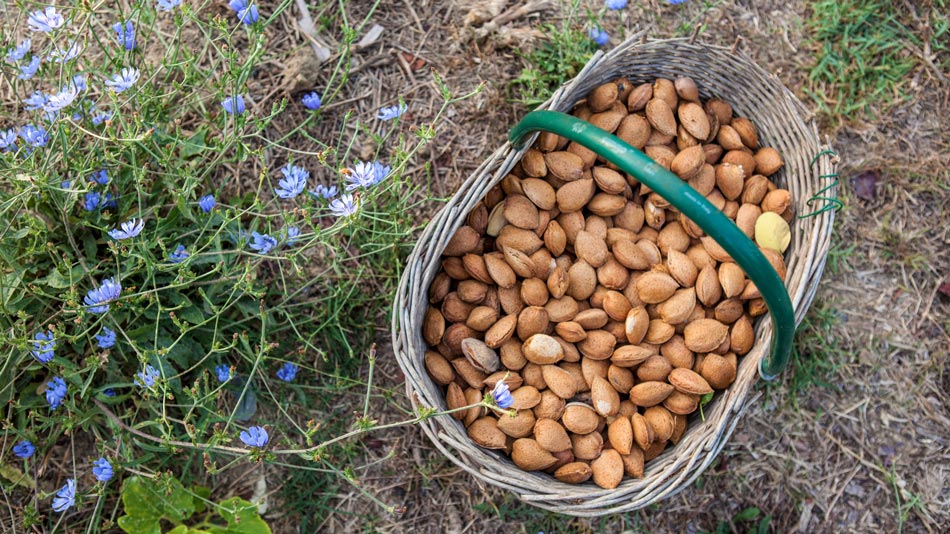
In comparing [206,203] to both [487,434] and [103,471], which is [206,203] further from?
[487,434]

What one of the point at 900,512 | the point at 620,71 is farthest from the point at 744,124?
the point at 900,512

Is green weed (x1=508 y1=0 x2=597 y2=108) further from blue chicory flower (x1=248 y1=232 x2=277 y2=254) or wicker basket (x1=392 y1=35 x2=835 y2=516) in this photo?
blue chicory flower (x1=248 y1=232 x2=277 y2=254)

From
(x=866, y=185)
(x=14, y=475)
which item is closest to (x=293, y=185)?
(x=14, y=475)

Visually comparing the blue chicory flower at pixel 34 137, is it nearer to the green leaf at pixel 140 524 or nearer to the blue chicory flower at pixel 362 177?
the blue chicory flower at pixel 362 177

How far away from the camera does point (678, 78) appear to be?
191cm

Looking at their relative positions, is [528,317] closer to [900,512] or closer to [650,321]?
[650,321]

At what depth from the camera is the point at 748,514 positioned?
2.01m

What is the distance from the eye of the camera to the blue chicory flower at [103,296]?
143 centimetres

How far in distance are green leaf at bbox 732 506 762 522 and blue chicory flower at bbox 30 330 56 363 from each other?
166 centimetres

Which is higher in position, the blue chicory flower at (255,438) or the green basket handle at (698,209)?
the green basket handle at (698,209)

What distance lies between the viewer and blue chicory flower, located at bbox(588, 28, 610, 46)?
205cm

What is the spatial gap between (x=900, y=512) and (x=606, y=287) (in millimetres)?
1037

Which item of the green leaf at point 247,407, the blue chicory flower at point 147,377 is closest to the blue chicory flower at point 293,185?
the blue chicory flower at point 147,377

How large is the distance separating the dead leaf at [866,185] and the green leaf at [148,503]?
1.91 m
